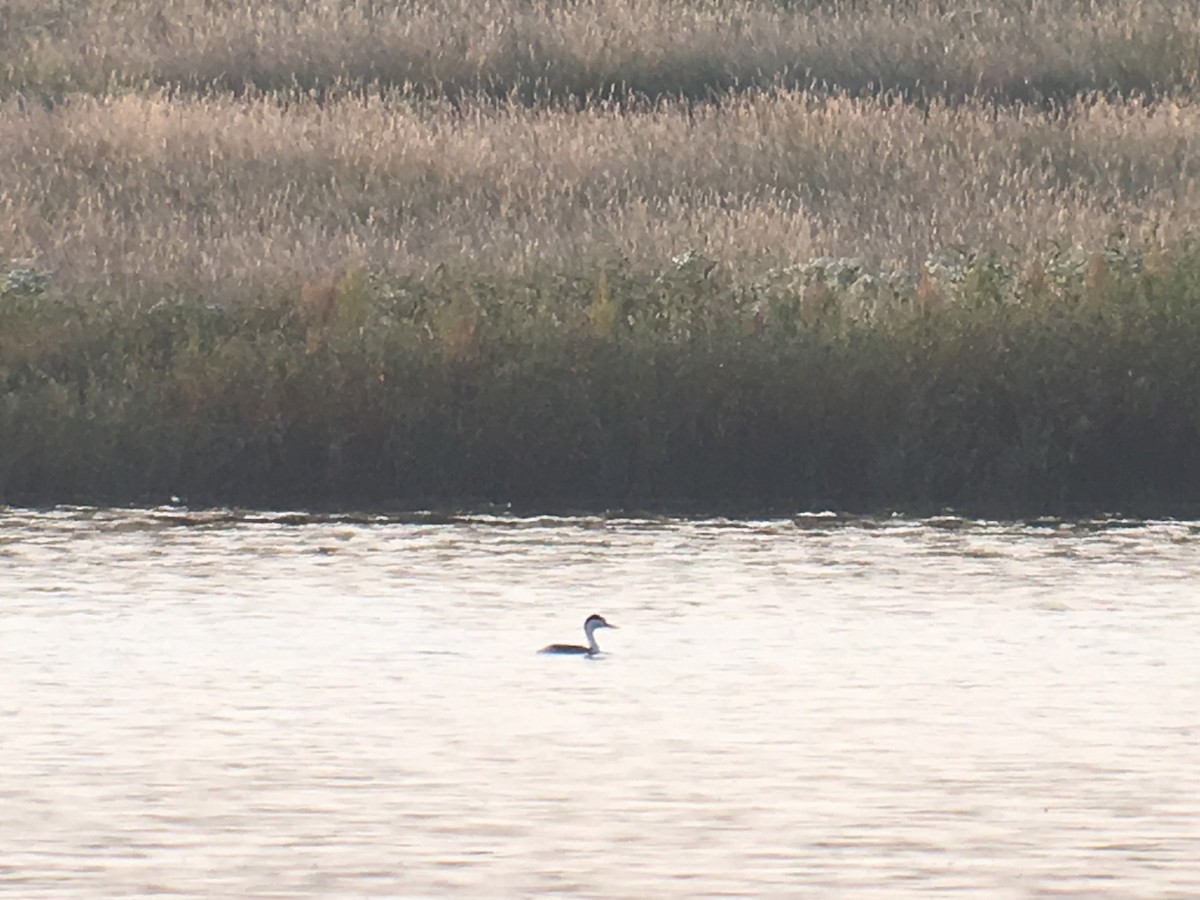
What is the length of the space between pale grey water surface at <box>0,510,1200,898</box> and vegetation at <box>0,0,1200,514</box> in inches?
28.9

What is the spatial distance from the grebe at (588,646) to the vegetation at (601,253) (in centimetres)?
383

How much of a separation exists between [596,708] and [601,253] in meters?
9.38

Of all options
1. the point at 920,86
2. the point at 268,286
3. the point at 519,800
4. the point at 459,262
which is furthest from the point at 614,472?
the point at 920,86

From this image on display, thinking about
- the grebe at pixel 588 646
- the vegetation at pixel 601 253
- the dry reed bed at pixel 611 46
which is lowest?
the grebe at pixel 588 646

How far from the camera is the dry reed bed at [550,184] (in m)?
19.5

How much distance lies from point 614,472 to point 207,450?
79.9 inches

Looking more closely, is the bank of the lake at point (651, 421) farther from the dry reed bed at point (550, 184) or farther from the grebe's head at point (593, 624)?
the grebe's head at point (593, 624)

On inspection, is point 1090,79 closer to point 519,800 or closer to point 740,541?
point 740,541

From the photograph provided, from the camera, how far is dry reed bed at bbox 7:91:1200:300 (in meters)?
19.5

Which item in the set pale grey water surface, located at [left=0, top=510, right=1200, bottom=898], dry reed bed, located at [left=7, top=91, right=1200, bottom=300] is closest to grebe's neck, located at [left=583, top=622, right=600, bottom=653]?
pale grey water surface, located at [left=0, top=510, right=1200, bottom=898]

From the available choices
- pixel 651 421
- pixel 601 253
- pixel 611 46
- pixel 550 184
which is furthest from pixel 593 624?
pixel 611 46

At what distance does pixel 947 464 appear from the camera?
47.7 ft

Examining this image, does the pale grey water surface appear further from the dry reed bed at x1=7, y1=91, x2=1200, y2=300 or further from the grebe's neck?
the dry reed bed at x1=7, y1=91, x2=1200, y2=300

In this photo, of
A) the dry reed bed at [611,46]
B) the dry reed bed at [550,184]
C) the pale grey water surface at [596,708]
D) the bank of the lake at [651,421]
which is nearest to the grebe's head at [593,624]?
the pale grey water surface at [596,708]
